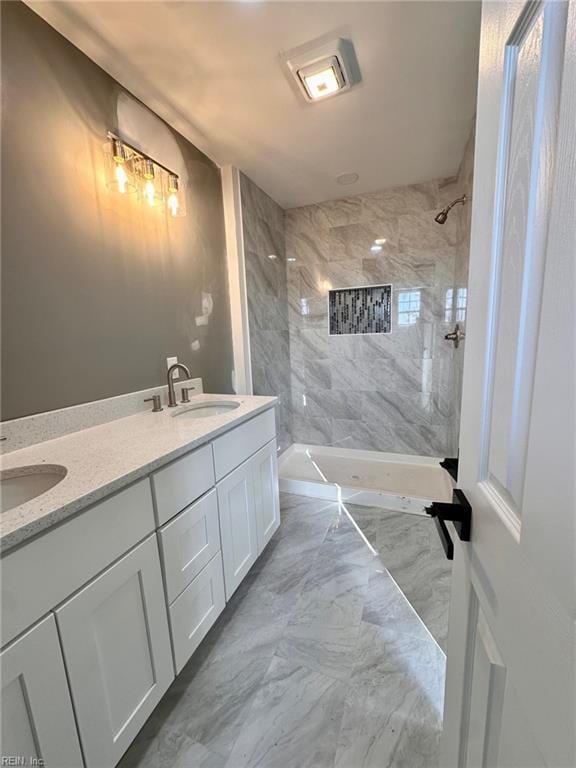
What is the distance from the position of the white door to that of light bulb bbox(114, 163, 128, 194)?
4.47 ft

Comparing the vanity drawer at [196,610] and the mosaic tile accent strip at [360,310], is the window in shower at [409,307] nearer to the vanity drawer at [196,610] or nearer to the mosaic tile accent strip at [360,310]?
the mosaic tile accent strip at [360,310]

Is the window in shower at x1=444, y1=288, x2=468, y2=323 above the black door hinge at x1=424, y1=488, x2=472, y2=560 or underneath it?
above

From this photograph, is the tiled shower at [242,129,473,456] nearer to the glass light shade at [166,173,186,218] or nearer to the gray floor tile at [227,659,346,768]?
the glass light shade at [166,173,186,218]

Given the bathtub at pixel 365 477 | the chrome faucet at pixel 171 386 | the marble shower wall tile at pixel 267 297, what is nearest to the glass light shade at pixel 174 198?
the marble shower wall tile at pixel 267 297

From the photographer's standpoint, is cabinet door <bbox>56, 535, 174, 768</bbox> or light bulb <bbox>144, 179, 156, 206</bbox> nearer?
cabinet door <bbox>56, 535, 174, 768</bbox>

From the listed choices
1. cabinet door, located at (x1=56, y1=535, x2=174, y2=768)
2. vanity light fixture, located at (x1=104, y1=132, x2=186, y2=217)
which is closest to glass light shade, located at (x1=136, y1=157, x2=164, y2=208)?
vanity light fixture, located at (x1=104, y1=132, x2=186, y2=217)

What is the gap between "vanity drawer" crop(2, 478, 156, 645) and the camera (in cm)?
57

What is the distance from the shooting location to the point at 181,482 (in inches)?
39.1

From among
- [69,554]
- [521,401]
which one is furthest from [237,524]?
[521,401]

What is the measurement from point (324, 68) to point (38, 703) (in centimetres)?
224

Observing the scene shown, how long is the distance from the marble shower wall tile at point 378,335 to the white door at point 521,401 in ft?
6.30

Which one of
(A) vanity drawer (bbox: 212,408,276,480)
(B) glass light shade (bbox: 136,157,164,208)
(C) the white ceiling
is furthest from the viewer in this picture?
(B) glass light shade (bbox: 136,157,164,208)

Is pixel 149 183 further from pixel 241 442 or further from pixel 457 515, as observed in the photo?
pixel 457 515

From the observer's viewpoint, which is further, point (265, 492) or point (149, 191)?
point (265, 492)
